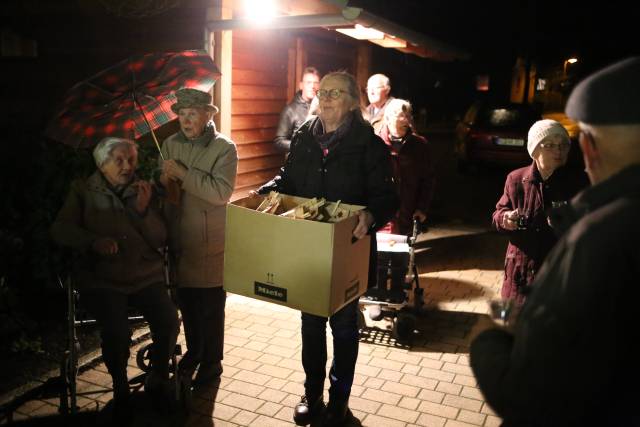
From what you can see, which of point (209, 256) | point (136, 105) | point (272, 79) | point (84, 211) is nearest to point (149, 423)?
point (209, 256)

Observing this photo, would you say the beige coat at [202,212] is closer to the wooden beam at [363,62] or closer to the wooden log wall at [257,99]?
the wooden log wall at [257,99]

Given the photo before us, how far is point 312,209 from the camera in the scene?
3.18 m

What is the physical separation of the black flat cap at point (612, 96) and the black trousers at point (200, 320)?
303 cm

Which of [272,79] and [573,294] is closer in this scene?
[573,294]

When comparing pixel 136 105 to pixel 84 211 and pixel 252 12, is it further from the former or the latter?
pixel 252 12

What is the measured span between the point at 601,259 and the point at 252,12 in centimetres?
594

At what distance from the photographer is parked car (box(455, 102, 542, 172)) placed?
15.2 meters

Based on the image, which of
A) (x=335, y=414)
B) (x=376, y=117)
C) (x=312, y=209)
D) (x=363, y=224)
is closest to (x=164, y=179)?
(x=312, y=209)

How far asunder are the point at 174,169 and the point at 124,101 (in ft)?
1.76

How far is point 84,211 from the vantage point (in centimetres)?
369

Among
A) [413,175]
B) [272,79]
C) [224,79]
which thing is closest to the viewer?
[413,175]

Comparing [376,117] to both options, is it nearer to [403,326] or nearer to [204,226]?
[403,326]

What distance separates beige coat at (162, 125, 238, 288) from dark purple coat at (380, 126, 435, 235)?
2174 millimetres

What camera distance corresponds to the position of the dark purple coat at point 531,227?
3.83 metres
